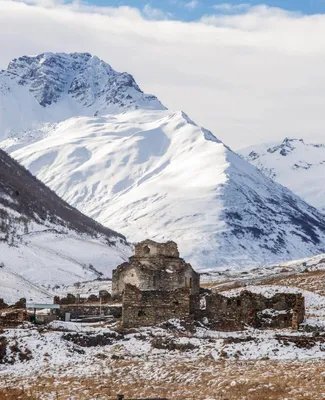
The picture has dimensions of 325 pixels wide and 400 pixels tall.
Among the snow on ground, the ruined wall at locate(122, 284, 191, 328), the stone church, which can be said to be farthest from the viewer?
the snow on ground

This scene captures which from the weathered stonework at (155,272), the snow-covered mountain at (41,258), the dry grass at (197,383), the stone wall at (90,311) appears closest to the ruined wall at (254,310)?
the stone wall at (90,311)

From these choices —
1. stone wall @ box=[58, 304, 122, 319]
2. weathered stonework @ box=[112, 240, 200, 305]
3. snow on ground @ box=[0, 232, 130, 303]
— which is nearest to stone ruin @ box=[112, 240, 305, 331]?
stone wall @ box=[58, 304, 122, 319]

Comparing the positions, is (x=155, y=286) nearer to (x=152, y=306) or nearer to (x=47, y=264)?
(x=152, y=306)

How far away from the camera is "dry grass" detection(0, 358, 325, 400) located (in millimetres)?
32656

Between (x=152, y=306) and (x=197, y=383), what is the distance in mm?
15740

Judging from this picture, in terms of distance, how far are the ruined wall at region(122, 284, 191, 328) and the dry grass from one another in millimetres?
10574

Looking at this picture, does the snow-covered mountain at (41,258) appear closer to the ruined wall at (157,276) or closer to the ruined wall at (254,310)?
the ruined wall at (157,276)

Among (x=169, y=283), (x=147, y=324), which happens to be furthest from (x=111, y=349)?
(x=169, y=283)

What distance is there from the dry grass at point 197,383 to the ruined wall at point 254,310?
35.3 feet

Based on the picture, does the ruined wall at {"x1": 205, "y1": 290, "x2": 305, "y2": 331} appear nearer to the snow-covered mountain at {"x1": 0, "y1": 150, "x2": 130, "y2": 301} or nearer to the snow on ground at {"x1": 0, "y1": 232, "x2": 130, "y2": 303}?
the snow on ground at {"x1": 0, "y1": 232, "x2": 130, "y2": 303}

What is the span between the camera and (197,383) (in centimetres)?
3528

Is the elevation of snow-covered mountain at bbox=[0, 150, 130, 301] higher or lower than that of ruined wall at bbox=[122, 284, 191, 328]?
higher

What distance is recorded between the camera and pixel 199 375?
36.6 meters

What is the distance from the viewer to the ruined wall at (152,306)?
5054 cm
